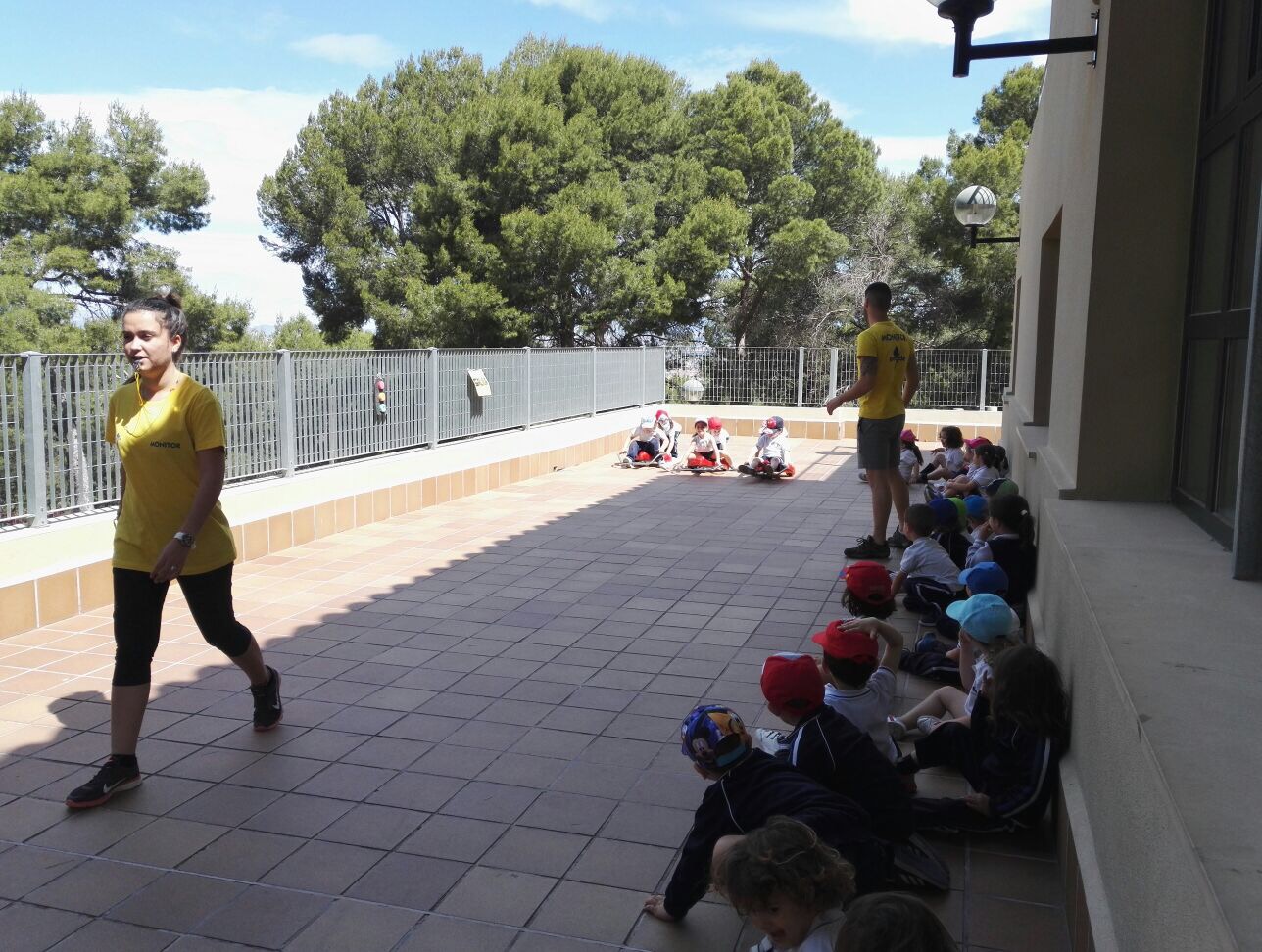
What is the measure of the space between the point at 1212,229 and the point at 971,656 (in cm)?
197

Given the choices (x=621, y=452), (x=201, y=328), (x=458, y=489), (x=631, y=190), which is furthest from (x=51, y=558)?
(x=631, y=190)

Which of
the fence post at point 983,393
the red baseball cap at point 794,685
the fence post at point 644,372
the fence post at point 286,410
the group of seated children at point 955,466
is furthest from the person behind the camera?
the fence post at point 644,372

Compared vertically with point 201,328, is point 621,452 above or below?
below

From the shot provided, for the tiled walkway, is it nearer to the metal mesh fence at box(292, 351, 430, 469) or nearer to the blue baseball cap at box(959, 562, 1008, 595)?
the blue baseball cap at box(959, 562, 1008, 595)

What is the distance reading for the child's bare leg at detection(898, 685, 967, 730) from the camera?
4461 millimetres

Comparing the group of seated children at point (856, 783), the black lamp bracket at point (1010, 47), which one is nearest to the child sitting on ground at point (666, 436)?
the black lamp bracket at point (1010, 47)

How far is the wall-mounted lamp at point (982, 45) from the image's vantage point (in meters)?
4.55

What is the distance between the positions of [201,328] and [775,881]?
1033 inches

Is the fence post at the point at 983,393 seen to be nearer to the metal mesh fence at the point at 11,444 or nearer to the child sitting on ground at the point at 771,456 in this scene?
the child sitting on ground at the point at 771,456

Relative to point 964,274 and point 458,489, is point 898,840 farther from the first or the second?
point 964,274

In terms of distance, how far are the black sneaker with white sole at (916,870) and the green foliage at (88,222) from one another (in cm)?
2265

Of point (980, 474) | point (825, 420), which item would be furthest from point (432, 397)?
point (825, 420)

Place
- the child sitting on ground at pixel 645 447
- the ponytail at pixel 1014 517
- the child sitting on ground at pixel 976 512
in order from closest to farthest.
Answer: the ponytail at pixel 1014 517, the child sitting on ground at pixel 976 512, the child sitting on ground at pixel 645 447

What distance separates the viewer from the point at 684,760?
14.2 ft
